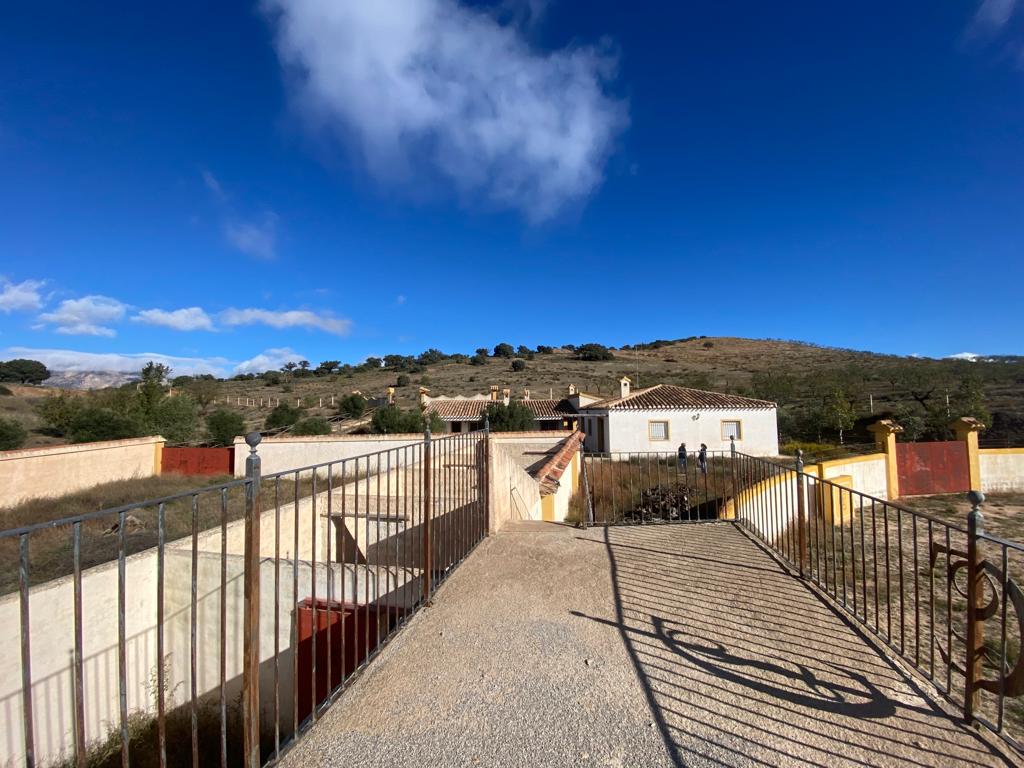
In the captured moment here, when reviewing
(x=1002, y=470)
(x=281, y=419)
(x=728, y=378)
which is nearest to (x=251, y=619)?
(x=1002, y=470)

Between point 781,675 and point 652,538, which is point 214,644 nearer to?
point 652,538

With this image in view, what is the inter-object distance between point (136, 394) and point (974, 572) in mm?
29845

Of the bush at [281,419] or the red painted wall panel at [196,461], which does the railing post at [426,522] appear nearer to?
the red painted wall panel at [196,461]

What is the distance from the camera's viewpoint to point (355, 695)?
2578mm

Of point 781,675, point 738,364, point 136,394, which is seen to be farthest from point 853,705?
point 738,364

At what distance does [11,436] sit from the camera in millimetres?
18016

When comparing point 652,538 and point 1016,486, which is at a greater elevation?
point 652,538

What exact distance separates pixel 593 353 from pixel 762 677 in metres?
63.9

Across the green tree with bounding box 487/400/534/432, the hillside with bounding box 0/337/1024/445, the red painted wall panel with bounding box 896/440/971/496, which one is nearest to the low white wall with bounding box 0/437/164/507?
the hillside with bounding box 0/337/1024/445

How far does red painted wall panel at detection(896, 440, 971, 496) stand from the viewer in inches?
508

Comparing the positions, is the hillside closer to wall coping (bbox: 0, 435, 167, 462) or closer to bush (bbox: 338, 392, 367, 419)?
bush (bbox: 338, 392, 367, 419)

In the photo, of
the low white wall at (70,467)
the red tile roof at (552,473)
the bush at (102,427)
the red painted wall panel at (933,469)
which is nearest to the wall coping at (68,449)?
the low white wall at (70,467)

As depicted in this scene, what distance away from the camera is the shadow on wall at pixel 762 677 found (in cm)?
220

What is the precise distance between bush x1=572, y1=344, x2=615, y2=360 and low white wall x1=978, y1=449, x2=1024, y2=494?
50624 millimetres
